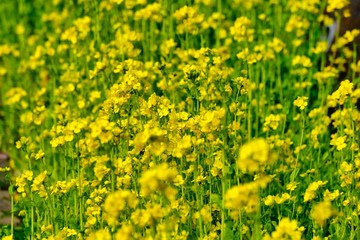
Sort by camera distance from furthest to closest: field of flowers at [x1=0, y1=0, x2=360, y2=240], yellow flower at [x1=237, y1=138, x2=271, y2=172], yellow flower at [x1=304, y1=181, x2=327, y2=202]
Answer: yellow flower at [x1=304, y1=181, x2=327, y2=202], field of flowers at [x1=0, y1=0, x2=360, y2=240], yellow flower at [x1=237, y1=138, x2=271, y2=172]

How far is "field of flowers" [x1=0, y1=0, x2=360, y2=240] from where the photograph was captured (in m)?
3.07

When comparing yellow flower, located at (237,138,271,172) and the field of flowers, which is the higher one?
yellow flower, located at (237,138,271,172)

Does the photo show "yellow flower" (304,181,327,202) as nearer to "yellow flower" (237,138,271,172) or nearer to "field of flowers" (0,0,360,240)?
"field of flowers" (0,0,360,240)

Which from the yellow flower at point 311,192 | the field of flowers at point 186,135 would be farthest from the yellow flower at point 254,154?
the yellow flower at point 311,192

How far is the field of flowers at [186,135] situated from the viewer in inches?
Result: 121

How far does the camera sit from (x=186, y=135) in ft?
10.8

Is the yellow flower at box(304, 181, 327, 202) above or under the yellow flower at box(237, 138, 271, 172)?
under

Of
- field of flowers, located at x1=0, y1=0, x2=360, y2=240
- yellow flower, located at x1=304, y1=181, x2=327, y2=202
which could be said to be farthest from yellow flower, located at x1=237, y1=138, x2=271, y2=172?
yellow flower, located at x1=304, y1=181, x2=327, y2=202

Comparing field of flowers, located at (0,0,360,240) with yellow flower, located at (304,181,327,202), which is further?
yellow flower, located at (304,181,327,202)

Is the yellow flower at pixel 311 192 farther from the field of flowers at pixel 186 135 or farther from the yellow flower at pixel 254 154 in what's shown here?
the yellow flower at pixel 254 154

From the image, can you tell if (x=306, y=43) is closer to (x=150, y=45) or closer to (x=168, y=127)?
(x=150, y=45)

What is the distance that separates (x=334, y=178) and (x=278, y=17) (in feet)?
5.33

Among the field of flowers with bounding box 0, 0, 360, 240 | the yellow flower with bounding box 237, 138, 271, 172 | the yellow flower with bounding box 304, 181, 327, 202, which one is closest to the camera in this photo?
the yellow flower with bounding box 237, 138, 271, 172

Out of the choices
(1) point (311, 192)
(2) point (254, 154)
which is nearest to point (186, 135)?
(1) point (311, 192)
